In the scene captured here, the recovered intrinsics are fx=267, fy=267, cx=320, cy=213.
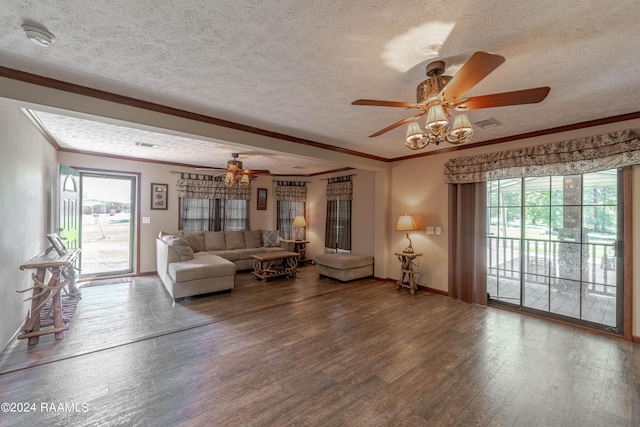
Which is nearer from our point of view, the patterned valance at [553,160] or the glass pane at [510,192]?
the patterned valance at [553,160]

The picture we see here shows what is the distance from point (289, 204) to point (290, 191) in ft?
1.34

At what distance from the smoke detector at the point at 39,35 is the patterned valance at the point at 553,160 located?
15.4ft

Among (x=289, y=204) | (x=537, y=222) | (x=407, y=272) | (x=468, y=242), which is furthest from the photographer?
(x=289, y=204)

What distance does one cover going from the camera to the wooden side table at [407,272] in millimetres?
4652

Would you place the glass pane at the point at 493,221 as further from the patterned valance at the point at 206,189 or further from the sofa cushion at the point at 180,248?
the patterned valance at the point at 206,189

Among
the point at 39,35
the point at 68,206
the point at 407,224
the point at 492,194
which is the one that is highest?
the point at 39,35

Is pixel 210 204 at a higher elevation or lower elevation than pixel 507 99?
lower

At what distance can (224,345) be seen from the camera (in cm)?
273

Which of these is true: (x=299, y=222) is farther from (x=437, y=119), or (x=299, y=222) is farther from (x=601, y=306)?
(x=601, y=306)

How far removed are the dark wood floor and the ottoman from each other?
4.99 ft

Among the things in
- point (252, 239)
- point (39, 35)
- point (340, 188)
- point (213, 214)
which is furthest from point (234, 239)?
point (39, 35)

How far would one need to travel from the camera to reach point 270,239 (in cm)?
695

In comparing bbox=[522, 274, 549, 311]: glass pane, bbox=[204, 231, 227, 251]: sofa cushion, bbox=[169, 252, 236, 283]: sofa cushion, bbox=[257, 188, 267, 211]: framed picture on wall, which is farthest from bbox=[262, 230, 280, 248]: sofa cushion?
bbox=[522, 274, 549, 311]: glass pane

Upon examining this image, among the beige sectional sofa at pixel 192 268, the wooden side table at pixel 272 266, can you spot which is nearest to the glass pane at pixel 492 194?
the wooden side table at pixel 272 266
